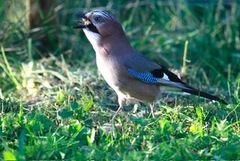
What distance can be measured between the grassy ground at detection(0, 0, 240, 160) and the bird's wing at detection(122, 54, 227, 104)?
15 cm

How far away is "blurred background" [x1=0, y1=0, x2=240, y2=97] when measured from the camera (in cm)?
748

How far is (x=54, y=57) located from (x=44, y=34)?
542mm

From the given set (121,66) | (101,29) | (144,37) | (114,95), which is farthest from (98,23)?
(144,37)

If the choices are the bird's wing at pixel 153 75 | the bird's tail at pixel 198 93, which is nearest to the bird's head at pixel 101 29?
the bird's wing at pixel 153 75

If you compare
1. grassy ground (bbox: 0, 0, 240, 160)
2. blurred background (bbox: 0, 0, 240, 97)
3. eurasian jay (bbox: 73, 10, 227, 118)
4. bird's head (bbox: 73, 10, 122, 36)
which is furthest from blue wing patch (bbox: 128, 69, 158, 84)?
blurred background (bbox: 0, 0, 240, 97)

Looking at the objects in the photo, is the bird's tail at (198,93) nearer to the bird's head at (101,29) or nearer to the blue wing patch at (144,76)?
the blue wing patch at (144,76)

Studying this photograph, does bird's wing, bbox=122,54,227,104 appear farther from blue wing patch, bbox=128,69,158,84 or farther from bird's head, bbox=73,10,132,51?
bird's head, bbox=73,10,132,51

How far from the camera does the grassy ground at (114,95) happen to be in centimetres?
462

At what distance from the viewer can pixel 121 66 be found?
5.71 meters

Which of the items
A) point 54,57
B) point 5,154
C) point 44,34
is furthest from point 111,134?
point 44,34

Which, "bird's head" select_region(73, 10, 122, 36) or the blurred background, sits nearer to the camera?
"bird's head" select_region(73, 10, 122, 36)

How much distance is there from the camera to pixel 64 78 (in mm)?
6770

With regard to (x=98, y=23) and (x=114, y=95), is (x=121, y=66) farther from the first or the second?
(x=114, y=95)

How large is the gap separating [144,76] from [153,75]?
0.28ft
